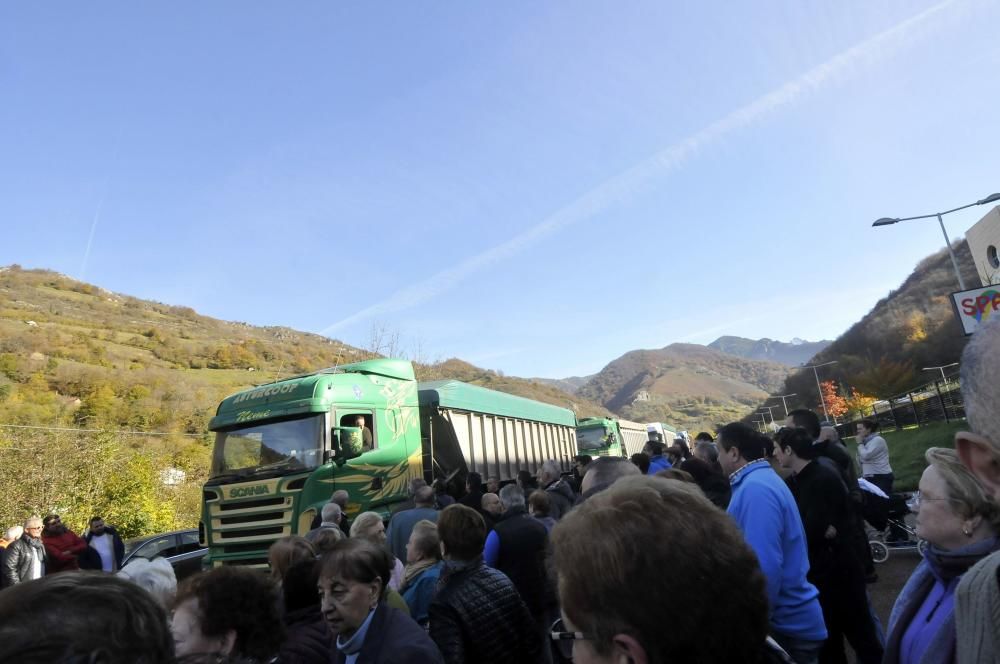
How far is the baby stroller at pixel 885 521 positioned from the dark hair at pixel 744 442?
4499 mm

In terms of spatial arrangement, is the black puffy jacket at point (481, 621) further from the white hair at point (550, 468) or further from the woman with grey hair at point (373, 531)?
the white hair at point (550, 468)

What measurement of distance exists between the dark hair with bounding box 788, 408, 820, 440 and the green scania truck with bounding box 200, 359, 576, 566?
6159 mm

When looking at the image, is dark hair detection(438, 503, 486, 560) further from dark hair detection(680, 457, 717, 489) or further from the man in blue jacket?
dark hair detection(680, 457, 717, 489)

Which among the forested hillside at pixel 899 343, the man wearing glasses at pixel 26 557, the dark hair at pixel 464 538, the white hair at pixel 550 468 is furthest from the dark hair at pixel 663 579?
the forested hillside at pixel 899 343

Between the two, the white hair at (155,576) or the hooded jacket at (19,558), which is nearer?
the white hair at (155,576)

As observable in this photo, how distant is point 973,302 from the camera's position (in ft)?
34.4

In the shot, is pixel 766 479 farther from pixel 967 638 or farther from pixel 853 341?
pixel 853 341

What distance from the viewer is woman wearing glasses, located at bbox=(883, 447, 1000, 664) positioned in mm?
2016

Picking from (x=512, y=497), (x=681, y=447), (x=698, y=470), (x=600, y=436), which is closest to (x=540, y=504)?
(x=512, y=497)

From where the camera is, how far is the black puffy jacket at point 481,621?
9.77 feet

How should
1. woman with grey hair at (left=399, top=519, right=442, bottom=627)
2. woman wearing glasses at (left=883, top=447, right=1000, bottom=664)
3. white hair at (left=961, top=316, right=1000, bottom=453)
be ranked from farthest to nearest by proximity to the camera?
woman with grey hair at (left=399, top=519, right=442, bottom=627) < woman wearing glasses at (left=883, top=447, right=1000, bottom=664) < white hair at (left=961, top=316, right=1000, bottom=453)

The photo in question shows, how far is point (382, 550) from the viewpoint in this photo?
3025 millimetres

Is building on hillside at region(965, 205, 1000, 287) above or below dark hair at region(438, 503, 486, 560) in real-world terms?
above

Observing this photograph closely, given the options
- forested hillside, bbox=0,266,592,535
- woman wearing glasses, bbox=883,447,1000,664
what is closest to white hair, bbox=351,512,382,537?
woman wearing glasses, bbox=883,447,1000,664
